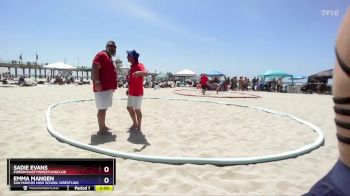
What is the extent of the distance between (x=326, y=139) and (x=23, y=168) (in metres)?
5.80

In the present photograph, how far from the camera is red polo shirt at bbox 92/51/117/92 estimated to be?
566 cm

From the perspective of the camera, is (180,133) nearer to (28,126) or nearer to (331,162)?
(331,162)

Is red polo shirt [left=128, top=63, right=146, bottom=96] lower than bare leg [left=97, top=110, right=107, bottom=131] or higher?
higher

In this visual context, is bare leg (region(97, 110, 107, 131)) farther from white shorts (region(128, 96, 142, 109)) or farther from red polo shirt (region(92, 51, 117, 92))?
white shorts (region(128, 96, 142, 109))

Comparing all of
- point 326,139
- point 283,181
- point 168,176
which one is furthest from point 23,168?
point 326,139

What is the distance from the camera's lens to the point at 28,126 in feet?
20.9

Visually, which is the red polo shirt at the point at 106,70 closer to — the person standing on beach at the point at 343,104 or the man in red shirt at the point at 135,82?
the man in red shirt at the point at 135,82

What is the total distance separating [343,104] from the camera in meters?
1.17

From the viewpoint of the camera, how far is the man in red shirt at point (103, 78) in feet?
18.4
